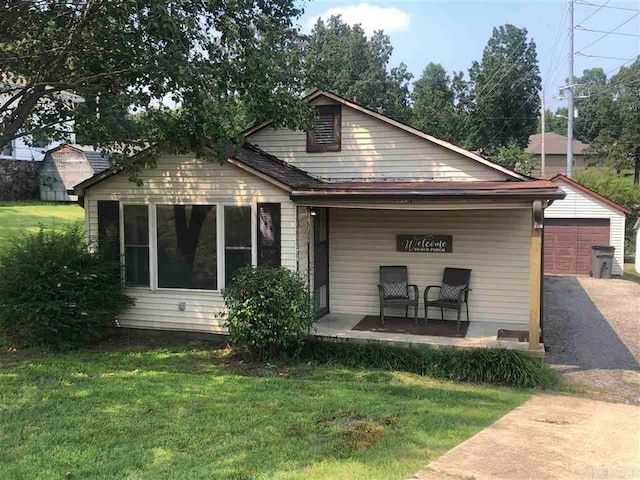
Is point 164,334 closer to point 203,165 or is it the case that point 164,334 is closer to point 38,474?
point 203,165

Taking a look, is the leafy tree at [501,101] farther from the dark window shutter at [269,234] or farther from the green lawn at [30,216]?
the dark window shutter at [269,234]

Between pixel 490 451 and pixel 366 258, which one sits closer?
pixel 490 451

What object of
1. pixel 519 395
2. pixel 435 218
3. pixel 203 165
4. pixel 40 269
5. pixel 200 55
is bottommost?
pixel 519 395

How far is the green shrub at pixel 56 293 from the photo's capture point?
347 inches

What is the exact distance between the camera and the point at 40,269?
28.9 ft

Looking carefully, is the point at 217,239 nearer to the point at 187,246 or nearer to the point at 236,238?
the point at 236,238

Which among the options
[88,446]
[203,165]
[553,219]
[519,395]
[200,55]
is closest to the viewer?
[88,446]

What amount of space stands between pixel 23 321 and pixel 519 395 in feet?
24.3

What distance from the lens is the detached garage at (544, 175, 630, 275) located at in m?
21.3

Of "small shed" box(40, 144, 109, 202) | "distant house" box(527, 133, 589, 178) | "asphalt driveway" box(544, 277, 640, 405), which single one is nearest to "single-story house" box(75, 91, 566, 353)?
"asphalt driveway" box(544, 277, 640, 405)

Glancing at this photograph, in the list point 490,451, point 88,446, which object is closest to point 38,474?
point 88,446

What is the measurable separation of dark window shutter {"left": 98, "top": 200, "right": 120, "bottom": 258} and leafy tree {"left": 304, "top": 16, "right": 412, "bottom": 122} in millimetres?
32322

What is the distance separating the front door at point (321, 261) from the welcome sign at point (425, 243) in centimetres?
135

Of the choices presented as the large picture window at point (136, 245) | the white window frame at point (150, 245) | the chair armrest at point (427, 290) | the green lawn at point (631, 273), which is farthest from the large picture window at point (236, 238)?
the green lawn at point (631, 273)
